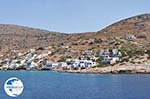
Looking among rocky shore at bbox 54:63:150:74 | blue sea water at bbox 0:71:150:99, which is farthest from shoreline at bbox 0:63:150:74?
blue sea water at bbox 0:71:150:99

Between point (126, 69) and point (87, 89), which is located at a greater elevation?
point (126, 69)

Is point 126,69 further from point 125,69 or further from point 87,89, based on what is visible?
point 87,89

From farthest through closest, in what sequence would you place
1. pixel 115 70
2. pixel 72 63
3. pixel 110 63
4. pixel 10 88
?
1. pixel 72 63
2. pixel 110 63
3. pixel 115 70
4. pixel 10 88

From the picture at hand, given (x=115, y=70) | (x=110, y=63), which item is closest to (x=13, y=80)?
(x=115, y=70)

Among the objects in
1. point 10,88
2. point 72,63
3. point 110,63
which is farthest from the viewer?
point 72,63

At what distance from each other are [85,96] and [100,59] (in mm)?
115145

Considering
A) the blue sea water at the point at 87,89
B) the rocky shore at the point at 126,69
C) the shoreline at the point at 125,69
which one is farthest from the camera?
the shoreline at the point at 125,69

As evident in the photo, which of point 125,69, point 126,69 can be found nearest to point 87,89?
point 126,69

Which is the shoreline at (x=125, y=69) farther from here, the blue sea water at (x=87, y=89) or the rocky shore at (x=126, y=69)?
the blue sea water at (x=87, y=89)

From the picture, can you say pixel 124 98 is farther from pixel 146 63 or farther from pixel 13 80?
pixel 146 63

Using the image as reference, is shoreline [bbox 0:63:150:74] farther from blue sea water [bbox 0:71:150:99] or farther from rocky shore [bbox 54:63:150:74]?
blue sea water [bbox 0:71:150:99]

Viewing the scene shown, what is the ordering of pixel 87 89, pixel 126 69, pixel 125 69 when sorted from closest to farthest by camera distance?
pixel 87 89, pixel 126 69, pixel 125 69

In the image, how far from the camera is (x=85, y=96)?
7875cm

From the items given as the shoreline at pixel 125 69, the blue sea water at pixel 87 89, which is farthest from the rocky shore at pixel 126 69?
the blue sea water at pixel 87 89
